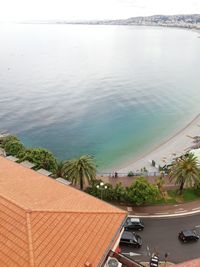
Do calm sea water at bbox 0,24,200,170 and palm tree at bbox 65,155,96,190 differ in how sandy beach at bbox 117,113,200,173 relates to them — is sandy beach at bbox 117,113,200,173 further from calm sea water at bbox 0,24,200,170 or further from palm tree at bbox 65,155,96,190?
palm tree at bbox 65,155,96,190

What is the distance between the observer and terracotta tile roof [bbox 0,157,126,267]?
69.7 ft

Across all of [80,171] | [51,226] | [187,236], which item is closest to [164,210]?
[187,236]

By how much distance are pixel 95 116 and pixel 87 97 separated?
64.3 feet

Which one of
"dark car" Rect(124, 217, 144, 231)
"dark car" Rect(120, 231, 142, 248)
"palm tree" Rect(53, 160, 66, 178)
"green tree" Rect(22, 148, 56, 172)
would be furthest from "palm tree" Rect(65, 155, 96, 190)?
"dark car" Rect(120, 231, 142, 248)

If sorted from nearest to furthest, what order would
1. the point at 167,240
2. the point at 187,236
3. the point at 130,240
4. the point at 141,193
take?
the point at 130,240 < the point at 187,236 < the point at 167,240 < the point at 141,193

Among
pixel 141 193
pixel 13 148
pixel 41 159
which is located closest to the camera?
pixel 141 193

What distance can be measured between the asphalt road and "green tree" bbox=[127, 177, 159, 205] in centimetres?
260

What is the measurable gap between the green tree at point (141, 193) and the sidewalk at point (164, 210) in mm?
1085

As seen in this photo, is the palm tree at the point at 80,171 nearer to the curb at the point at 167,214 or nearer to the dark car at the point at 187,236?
the curb at the point at 167,214

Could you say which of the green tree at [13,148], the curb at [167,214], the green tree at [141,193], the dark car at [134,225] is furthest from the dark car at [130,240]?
the green tree at [13,148]

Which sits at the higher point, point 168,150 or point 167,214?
point 168,150

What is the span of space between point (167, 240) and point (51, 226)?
1771cm

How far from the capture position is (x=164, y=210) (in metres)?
40.5

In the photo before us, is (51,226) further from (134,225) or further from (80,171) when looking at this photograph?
(80,171)
